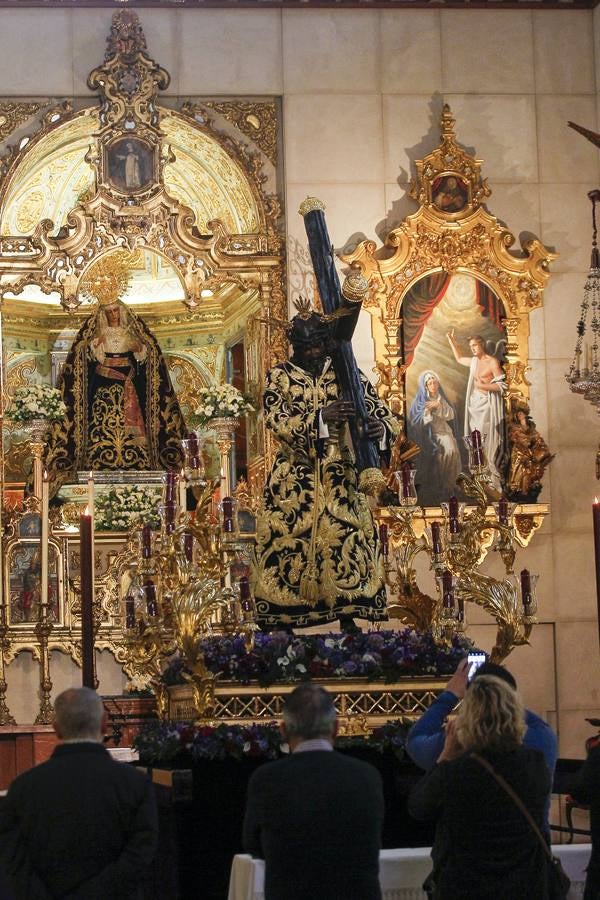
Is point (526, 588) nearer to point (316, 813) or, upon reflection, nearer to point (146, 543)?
point (146, 543)

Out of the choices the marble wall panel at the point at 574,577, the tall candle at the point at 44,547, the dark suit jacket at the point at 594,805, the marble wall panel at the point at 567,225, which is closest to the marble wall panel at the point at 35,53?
the tall candle at the point at 44,547

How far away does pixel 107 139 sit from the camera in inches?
582

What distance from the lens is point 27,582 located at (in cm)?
1378

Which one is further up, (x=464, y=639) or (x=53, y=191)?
(x=53, y=191)

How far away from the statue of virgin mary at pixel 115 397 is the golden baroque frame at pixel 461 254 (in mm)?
2212

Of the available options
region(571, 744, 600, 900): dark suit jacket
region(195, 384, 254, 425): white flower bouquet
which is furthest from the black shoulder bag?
region(195, 384, 254, 425): white flower bouquet

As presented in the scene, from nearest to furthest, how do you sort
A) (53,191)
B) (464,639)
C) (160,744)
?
(160,744) < (464,639) < (53,191)

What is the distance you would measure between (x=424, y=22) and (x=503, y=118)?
1184mm

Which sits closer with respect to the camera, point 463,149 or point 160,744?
point 160,744

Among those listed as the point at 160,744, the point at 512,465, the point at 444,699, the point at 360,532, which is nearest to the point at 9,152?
the point at 512,465

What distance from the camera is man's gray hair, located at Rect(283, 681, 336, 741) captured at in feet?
17.4

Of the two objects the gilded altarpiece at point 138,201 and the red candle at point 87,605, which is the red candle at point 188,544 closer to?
the red candle at point 87,605

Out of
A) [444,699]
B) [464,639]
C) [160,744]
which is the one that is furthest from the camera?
[464,639]

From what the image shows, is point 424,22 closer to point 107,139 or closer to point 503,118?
point 503,118
